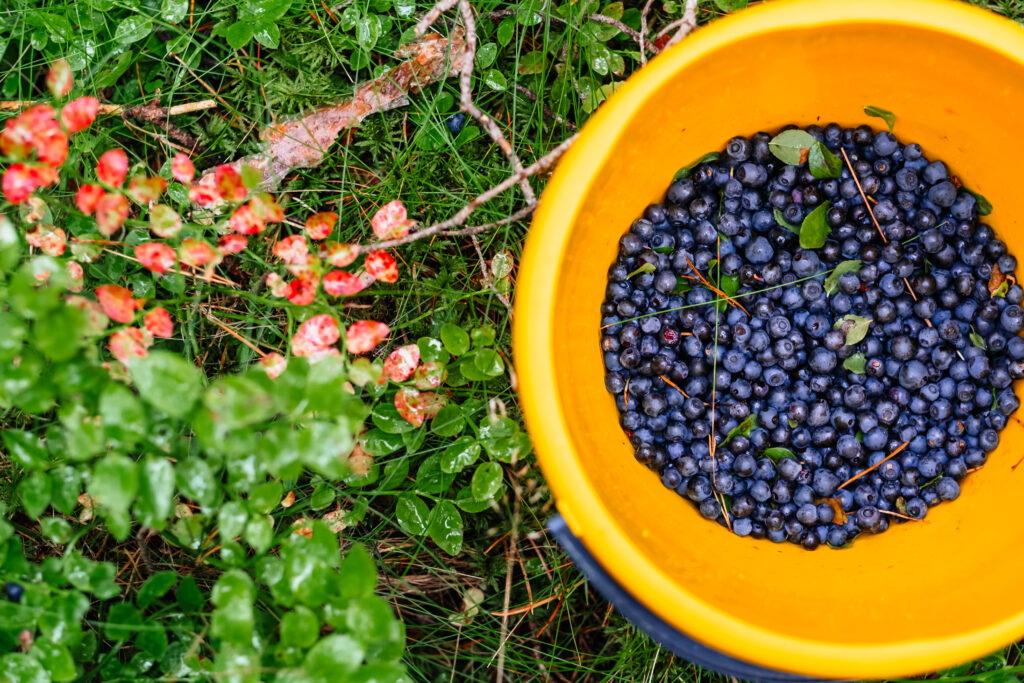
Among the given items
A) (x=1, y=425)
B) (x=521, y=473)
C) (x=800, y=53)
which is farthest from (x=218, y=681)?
(x=800, y=53)

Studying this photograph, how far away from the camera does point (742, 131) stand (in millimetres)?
1812

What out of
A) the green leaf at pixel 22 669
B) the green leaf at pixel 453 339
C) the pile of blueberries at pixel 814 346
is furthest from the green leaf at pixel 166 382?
Answer: the pile of blueberries at pixel 814 346

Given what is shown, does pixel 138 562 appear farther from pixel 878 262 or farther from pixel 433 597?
pixel 878 262

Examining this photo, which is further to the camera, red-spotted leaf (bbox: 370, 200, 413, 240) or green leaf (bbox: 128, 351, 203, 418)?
red-spotted leaf (bbox: 370, 200, 413, 240)

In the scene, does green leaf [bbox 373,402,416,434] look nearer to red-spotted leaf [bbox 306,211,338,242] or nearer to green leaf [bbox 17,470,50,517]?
red-spotted leaf [bbox 306,211,338,242]

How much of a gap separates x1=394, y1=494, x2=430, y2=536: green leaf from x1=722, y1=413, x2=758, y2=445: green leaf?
74cm

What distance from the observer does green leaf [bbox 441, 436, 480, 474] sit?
5.97ft

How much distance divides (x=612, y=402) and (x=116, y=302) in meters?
1.04

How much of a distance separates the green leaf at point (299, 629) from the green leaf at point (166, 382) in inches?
15.2

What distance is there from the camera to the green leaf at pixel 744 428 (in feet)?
5.72

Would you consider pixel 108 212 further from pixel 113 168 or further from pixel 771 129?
pixel 771 129

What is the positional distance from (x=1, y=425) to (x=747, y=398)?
6.03 ft

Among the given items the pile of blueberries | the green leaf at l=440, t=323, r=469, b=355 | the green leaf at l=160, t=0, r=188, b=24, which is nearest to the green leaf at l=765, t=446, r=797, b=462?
the pile of blueberries

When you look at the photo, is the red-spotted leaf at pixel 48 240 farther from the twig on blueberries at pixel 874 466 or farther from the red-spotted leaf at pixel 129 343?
the twig on blueberries at pixel 874 466
